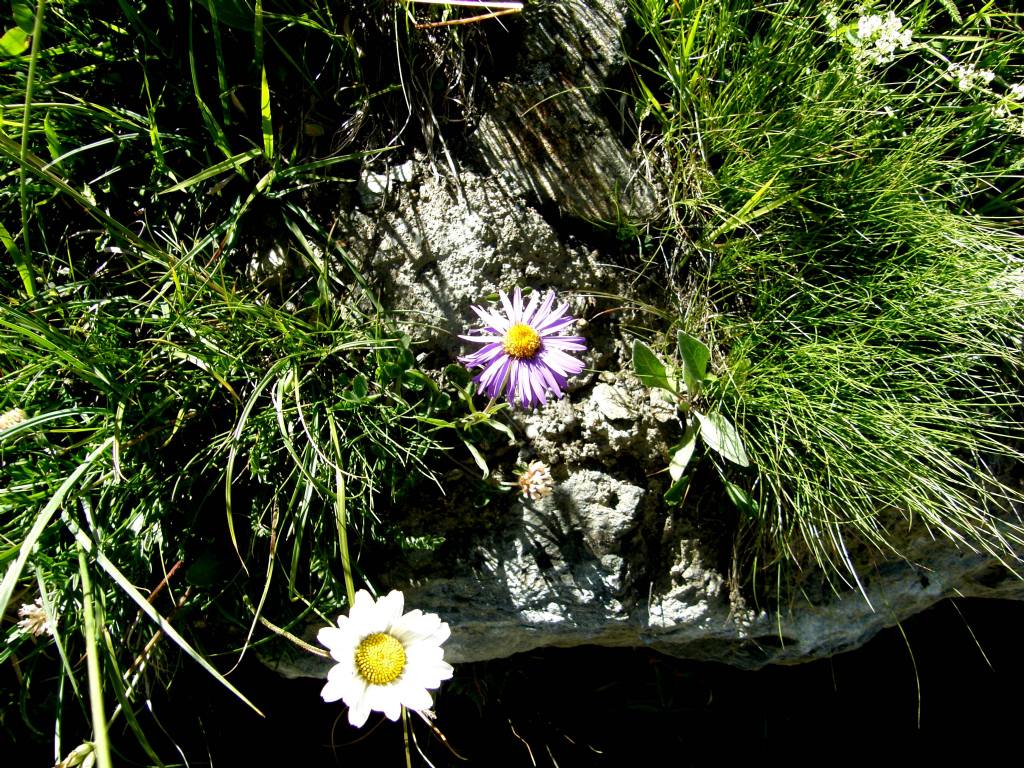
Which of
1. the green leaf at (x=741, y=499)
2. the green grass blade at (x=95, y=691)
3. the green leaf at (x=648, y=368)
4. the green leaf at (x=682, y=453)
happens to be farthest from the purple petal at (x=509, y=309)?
the green grass blade at (x=95, y=691)

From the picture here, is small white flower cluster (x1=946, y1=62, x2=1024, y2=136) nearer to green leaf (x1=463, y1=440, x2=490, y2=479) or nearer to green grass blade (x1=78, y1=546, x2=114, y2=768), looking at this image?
green leaf (x1=463, y1=440, x2=490, y2=479)

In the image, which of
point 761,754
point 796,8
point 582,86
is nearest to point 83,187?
point 582,86

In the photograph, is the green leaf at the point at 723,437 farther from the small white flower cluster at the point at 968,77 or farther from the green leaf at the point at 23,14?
the green leaf at the point at 23,14

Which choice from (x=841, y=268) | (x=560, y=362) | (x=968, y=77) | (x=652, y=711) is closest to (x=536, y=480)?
(x=560, y=362)

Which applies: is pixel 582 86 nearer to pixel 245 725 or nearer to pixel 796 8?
pixel 796 8

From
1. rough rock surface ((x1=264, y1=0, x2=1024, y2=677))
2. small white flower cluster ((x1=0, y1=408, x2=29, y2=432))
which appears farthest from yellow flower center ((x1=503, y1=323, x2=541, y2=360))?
small white flower cluster ((x1=0, y1=408, x2=29, y2=432))

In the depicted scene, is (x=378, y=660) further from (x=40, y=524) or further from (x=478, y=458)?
(x=40, y=524)
